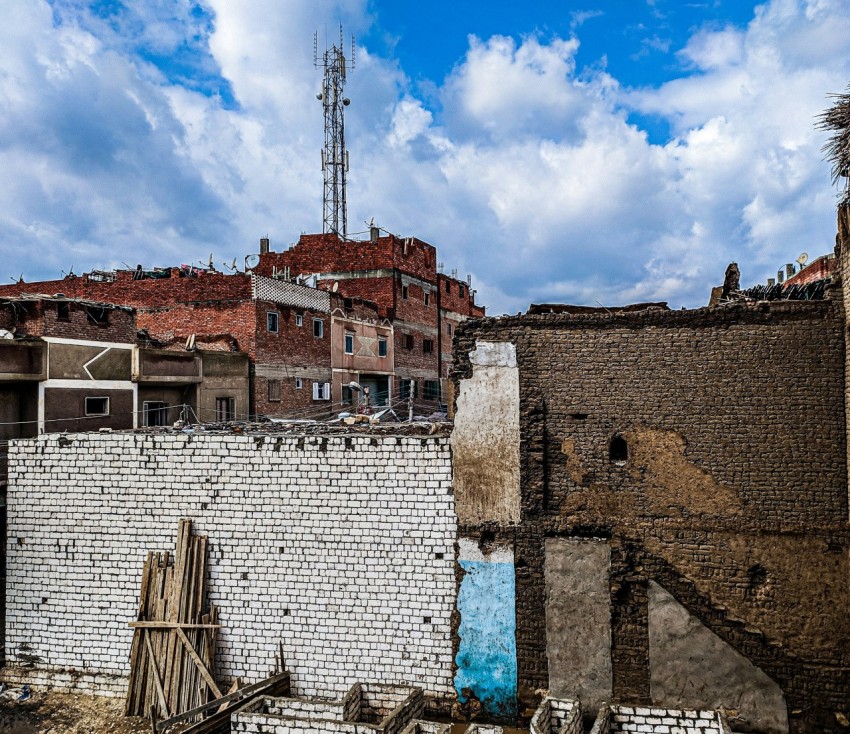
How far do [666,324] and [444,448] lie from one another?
156 inches

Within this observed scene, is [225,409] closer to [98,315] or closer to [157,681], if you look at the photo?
[98,315]

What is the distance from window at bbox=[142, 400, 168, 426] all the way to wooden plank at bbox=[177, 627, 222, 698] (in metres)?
8.24

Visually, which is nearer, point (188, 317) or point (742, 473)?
point (742, 473)

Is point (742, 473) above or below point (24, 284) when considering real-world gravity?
below

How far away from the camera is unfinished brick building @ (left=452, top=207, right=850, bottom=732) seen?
27.9 feet

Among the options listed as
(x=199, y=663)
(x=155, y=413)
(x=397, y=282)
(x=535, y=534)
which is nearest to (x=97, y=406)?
(x=155, y=413)

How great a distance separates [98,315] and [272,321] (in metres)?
5.87

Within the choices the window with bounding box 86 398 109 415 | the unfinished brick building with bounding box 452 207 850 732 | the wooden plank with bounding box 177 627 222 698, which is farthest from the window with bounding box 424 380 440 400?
the wooden plank with bounding box 177 627 222 698

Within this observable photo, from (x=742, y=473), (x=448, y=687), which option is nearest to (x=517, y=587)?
(x=448, y=687)

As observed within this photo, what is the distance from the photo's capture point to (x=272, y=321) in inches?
851

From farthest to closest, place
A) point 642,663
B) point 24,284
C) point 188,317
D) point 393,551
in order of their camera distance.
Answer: point 24,284 → point 188,317 → point 393,551 → point 642,663

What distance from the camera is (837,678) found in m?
8.32

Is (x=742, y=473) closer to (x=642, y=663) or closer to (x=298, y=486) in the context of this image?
(x=642, y=663)

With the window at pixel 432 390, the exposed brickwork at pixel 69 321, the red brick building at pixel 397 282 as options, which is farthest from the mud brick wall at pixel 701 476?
the window at pixel 432 390
